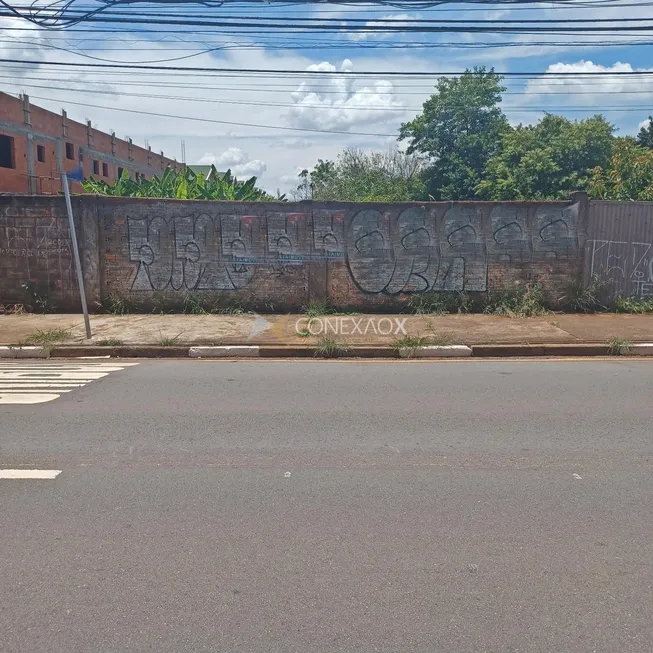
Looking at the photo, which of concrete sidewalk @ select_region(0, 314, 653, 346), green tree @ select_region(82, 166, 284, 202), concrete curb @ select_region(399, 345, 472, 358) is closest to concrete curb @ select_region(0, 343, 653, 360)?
concrete curb @ select_region(399, 345, 472, 358)

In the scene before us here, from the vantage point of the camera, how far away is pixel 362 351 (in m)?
9.91

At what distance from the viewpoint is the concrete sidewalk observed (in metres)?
10.4

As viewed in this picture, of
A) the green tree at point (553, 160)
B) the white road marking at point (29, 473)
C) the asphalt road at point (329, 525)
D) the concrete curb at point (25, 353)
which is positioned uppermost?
the green tree at point (553, 160)

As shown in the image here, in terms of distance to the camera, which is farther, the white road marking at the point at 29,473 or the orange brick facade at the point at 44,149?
the orange brick facade at the point at 44,149

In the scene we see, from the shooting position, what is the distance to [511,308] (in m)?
13.0

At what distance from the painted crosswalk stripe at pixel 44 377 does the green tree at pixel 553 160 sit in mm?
20809

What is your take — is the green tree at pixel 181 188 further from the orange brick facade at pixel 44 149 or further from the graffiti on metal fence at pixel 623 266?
the orange brick facade at pixel 44 149

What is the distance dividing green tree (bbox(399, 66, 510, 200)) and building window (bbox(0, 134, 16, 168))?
23128mm

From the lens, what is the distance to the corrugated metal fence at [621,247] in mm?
12891

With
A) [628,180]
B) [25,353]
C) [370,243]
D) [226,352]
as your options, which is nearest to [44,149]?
[370,243]

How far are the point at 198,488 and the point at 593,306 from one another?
10724 millimetres

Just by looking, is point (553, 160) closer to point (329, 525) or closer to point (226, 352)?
point (226, 352)

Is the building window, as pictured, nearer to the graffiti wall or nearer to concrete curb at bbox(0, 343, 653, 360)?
the graffiti wall

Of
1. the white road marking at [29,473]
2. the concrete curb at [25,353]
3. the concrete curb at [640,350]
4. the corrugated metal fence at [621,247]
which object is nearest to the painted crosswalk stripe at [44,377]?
the concrete curb at [25,353]
